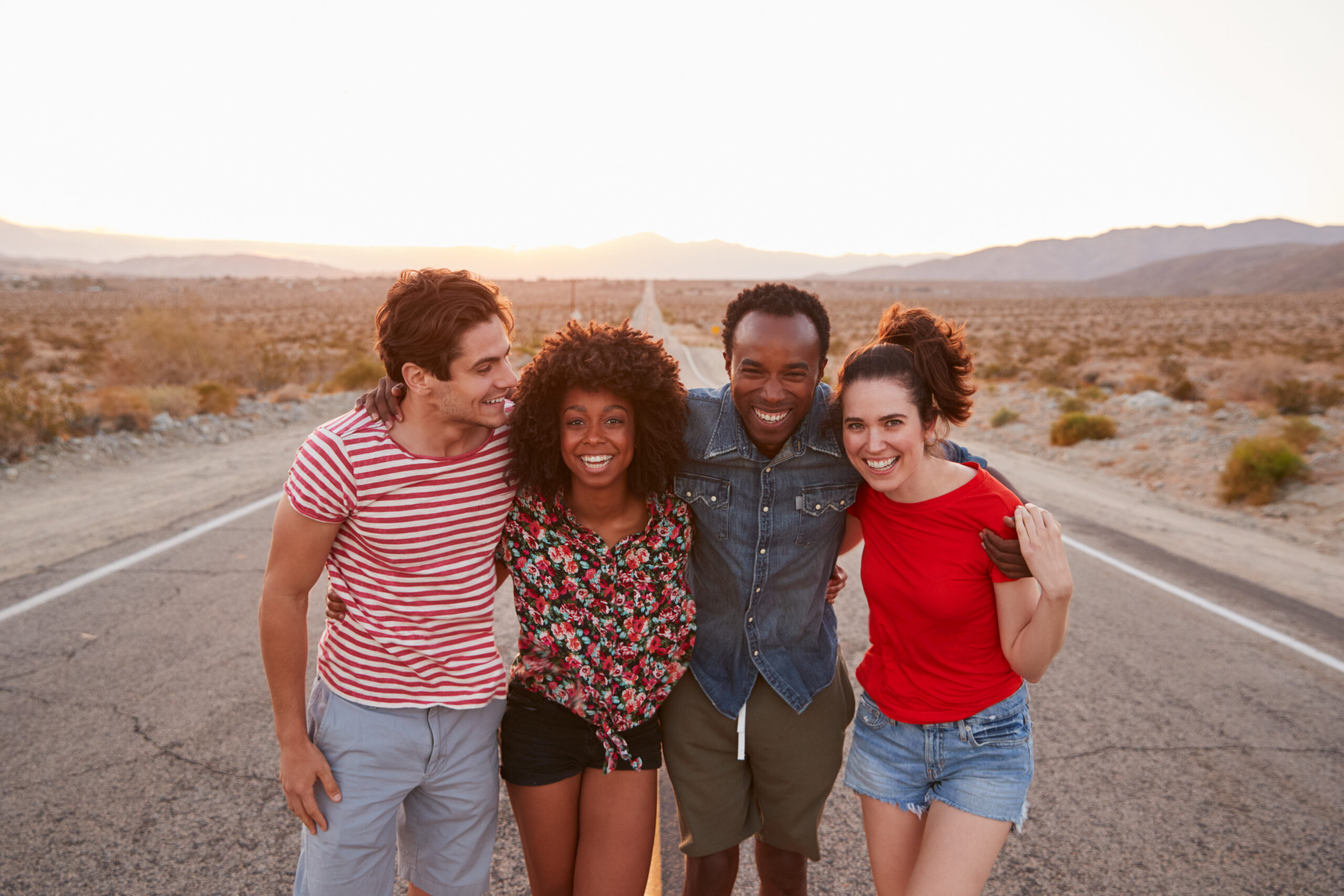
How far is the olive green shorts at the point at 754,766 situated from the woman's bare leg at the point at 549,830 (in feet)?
1.15

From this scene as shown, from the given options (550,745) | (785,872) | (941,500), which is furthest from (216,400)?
(941,500)

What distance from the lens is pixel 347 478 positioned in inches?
83.5

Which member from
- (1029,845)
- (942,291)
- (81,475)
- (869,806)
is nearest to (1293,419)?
(1029,845)

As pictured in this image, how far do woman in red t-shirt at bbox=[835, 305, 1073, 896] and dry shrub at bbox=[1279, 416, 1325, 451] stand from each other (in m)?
11.8

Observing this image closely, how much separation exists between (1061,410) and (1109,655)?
12.3 metres

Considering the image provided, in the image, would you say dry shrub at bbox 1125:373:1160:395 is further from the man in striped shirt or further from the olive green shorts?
the man in striped shirt

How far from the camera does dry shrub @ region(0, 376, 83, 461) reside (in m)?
9.63

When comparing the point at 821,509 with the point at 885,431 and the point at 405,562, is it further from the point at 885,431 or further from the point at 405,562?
the point at 405,562

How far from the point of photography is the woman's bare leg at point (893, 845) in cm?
233

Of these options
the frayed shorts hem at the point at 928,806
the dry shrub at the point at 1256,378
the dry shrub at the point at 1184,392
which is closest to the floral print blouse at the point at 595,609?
the frayed shorts hem at the point at 928,806

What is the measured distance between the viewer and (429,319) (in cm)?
222

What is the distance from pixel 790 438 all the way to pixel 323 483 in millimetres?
1410

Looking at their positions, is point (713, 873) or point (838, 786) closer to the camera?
point (713, 873)

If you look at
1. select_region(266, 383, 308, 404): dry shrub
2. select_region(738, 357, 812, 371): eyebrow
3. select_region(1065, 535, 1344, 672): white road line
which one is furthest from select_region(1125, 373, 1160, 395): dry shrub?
select_region(738, 357, 812, 371): eyebrow
